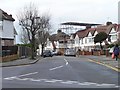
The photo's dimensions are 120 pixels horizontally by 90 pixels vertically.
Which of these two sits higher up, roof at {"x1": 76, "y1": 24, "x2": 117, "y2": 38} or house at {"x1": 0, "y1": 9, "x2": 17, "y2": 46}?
roof at {"x1": 76, "y1": 24, "x2": 117, "y2": 38}

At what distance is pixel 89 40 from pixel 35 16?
217 ft

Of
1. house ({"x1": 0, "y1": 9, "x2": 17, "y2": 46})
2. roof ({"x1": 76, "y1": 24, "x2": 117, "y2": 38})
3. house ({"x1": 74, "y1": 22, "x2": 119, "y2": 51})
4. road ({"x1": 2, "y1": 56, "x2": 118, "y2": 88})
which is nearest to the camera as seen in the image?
road ({"x1": 2, "y1": 56, "x2": 118, "y2": 88})

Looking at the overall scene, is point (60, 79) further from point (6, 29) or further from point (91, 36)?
point (91, 36)

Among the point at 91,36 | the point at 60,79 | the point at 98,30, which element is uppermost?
the point at 98,30

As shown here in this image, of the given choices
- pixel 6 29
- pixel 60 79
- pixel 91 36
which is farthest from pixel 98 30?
pixel 60 79

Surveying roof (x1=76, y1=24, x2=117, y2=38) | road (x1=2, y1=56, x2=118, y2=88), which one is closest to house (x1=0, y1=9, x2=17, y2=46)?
road (x1=2, y1=56, x2=118, y2=88)

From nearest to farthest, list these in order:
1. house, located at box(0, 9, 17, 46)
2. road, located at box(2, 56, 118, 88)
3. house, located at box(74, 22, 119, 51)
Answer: road, located at box(2, 56, 118, 88)
house, located at box(0, 9, 17, 46)
house, located at box(74, 22, 119, 51)

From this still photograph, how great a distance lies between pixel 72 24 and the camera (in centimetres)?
12888

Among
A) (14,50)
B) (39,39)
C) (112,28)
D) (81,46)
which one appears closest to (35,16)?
(14,50)

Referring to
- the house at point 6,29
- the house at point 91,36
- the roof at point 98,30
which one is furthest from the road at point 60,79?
the roof at point 98,30

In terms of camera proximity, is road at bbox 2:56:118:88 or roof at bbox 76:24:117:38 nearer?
road at bbox 2:56:118:88

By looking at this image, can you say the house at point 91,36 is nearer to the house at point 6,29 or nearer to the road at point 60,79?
the house at point 6,29

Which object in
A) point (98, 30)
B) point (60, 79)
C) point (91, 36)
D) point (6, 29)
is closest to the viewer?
point (60, 79)

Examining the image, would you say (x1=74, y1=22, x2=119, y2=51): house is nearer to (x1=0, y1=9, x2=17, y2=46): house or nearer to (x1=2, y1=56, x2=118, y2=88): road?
(x1=0, y1=9, x2=17, y2=46): house
